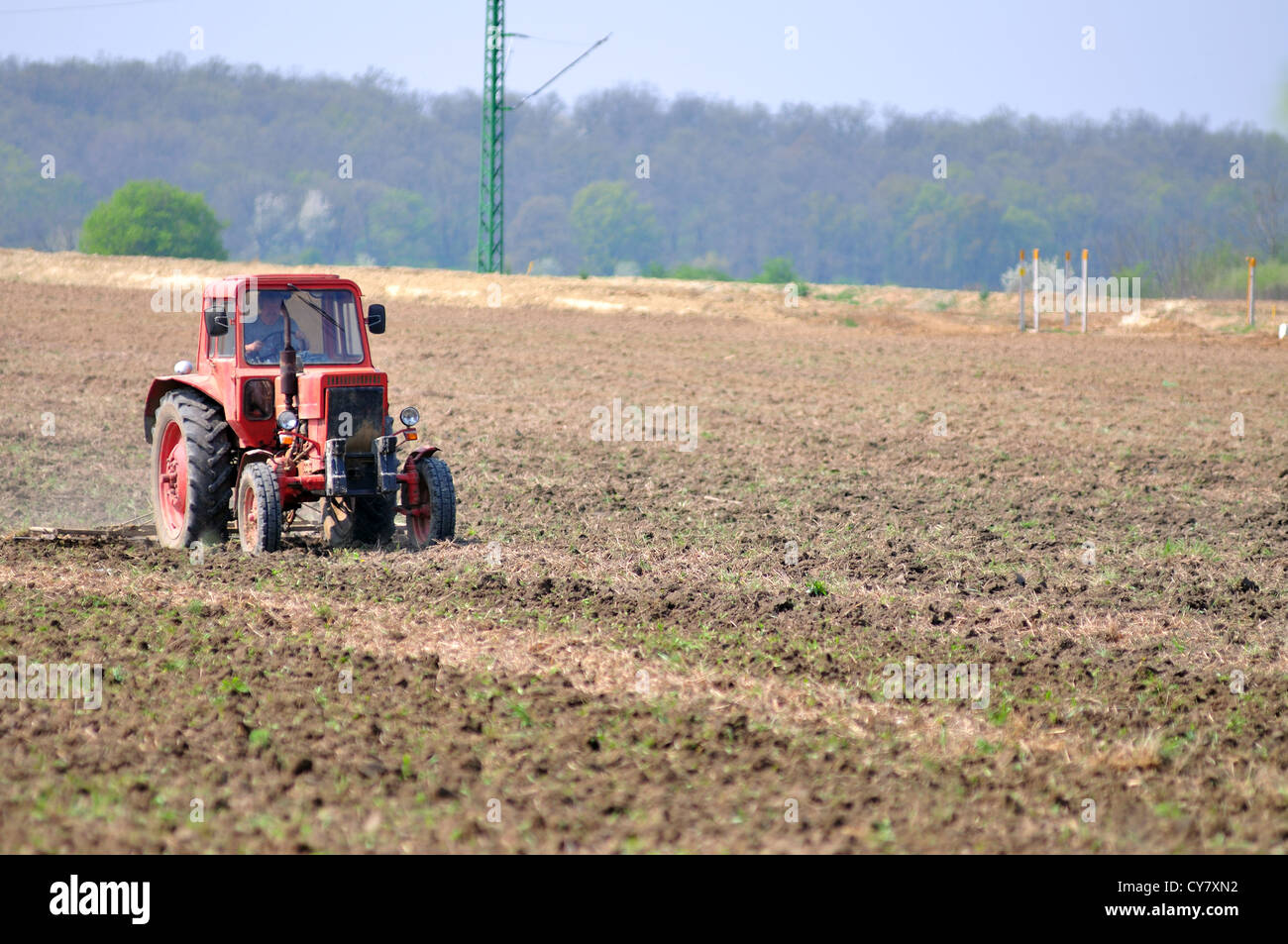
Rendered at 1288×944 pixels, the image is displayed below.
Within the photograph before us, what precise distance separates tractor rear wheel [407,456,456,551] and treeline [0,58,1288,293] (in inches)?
3209

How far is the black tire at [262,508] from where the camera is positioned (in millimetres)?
8844

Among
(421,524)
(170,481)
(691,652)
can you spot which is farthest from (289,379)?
(691,652)

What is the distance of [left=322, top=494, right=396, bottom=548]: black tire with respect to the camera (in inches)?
384

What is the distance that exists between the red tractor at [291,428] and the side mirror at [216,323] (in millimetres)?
11

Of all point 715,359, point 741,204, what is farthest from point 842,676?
point 741,204

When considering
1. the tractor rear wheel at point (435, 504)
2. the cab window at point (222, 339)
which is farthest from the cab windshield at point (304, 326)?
the tractor rear wheel at point (435, 504)

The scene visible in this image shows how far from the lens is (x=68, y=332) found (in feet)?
84.2

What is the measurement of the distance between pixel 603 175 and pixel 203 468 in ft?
393

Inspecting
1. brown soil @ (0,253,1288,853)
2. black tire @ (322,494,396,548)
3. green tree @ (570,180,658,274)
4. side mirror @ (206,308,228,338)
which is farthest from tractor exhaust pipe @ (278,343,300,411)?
green tree @ (570,180,658,274)

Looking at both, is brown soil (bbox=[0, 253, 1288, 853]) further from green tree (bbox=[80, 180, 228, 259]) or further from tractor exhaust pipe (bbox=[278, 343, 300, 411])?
green tree (bbox=[80, 180, 228, 259])

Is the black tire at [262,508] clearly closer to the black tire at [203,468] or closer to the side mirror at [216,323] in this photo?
the black tire at [203,468]

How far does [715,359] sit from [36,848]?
70.2 feet

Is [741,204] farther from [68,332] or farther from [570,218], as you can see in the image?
[68,332]
